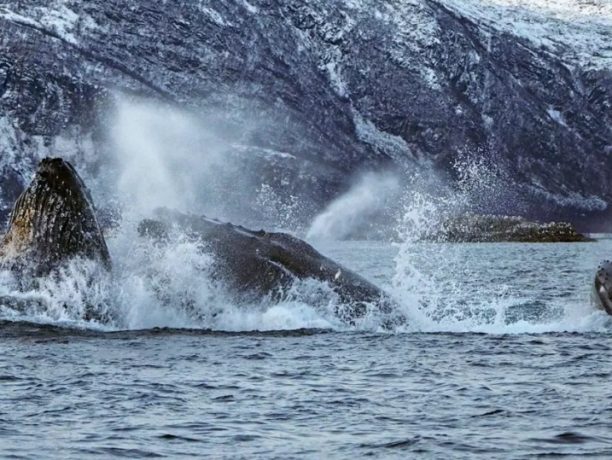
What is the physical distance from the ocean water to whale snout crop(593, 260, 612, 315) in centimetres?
27

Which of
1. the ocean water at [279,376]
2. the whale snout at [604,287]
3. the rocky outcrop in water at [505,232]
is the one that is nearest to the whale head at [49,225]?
the ocean water at [279,376]

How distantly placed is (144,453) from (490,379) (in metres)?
6.22

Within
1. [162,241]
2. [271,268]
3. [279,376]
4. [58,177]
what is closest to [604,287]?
[271,268]

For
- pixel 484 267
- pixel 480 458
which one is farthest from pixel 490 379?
pixel 484 267

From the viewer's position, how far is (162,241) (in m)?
27.3

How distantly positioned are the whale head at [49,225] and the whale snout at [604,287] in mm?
9625

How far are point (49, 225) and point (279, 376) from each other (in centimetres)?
724

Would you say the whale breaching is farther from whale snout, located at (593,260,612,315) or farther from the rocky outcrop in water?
the rocky outcrop in water

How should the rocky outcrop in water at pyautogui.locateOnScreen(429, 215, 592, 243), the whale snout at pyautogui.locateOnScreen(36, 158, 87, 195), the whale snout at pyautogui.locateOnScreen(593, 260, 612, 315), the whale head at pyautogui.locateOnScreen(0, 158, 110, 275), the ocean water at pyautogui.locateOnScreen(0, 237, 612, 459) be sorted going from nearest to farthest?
1. the ocean water at pyautogui.locateOnScreen(0, 237, 612, 459)
2. the whale head at pyautogui.locateOnScreen(0, 158, 110, 275)
3. the whale snout at pyautogui.locateOnScreen(36, 158, 87, 195)
4. the whale snout at pyautogui.locateOnScreen(593, 260, 612, 315)
5. the rocky outcrop in water at pyautogui.locateOnScreen(429, 215, 592, 243)

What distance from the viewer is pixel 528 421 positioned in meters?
16.4

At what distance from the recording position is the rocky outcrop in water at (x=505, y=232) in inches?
6521

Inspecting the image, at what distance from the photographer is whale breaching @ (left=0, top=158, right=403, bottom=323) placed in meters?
25.6

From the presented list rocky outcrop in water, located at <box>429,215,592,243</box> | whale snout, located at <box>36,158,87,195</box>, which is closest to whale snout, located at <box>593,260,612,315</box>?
whale snout, located at <box>36,158,87,195</box>

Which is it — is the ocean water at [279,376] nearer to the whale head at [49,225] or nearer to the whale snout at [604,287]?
the whale snout at [604,287]
